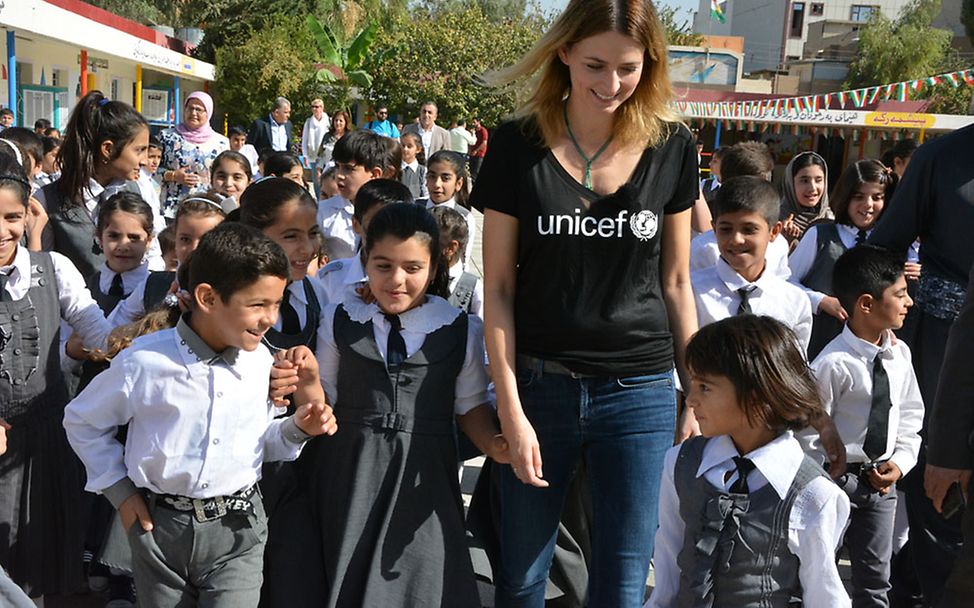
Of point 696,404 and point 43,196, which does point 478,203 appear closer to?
point 696,404

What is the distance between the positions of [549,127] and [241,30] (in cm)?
2968

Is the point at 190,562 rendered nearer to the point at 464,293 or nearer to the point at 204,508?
the point at 204,508

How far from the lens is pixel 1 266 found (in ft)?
9.97

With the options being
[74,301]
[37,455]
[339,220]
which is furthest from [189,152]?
[37,455]

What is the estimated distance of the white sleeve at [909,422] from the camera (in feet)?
10.9

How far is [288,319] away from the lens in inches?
122

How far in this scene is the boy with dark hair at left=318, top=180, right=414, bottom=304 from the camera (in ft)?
11.5

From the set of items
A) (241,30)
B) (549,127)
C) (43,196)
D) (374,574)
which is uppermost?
(241,30)

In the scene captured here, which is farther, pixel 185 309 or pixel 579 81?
pixel 185 309

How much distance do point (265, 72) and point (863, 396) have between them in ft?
76.1

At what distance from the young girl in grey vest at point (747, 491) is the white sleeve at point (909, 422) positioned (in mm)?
1121

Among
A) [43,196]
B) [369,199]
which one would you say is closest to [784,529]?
[369,199]

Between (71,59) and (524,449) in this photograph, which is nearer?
(524,449)

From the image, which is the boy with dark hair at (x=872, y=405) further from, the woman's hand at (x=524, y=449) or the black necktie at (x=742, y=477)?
the woman's hand at (x=524, y=449)
